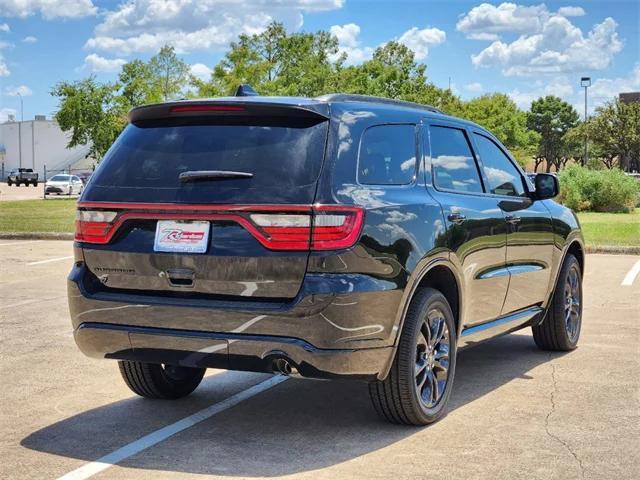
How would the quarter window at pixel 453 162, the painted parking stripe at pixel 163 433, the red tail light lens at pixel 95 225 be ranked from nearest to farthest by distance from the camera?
the painted parking stripe at pixel 163 433, the red tail light lens at pixel 95 225, the quarter window at pixel 453 162

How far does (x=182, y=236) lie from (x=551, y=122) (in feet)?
414

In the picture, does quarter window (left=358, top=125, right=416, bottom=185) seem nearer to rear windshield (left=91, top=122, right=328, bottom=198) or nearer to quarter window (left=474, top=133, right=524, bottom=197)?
rear windshield (left=91, top=122, right=328, bottom=198)

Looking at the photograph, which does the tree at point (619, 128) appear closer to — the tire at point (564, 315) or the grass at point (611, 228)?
the grass at point (611, 228)

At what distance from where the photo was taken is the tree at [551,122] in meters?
126

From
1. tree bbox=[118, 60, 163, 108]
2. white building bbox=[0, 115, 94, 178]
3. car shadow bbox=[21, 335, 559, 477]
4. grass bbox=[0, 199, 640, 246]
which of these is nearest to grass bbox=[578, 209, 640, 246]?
grass bbox=[0, 199, 640, 246]

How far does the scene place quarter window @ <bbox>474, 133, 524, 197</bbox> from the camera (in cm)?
711

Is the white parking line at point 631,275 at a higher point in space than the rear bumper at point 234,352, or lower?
lower

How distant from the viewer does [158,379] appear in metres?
6.44

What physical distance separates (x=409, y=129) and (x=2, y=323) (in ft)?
17.8

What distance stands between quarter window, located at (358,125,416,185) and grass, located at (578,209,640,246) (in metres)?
13.2

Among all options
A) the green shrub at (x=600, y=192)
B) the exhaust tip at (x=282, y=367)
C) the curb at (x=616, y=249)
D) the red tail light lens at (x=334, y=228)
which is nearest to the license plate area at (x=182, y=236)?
the red tail light lens at (x=334, y=228)

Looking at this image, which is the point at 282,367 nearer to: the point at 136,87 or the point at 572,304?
the point at 572,304

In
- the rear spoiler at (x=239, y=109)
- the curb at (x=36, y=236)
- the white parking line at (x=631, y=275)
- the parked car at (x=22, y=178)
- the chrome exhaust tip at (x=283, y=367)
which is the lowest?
the white parking line at (x=631, y=275)

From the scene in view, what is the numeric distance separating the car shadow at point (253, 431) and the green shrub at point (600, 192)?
26.5 meters
